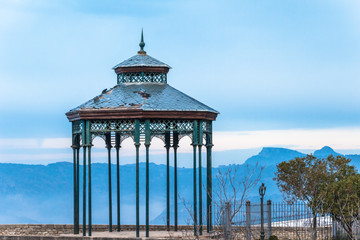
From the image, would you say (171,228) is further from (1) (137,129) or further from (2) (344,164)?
(2) (344,164)

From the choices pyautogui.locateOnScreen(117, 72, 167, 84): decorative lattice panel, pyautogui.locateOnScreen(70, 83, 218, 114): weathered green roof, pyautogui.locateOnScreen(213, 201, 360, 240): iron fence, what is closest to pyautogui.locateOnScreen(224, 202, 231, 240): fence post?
pyautogui.locateOnScreen(213, 201, 360, 240): iron fence

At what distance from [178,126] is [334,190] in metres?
A: 5.66

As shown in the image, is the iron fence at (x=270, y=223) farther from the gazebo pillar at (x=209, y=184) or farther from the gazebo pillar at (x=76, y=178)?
the gazebo pillar at (x=76, y=178)

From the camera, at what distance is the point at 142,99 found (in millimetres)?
27562

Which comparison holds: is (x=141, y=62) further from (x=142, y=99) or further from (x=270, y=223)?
(x=270, y=223)

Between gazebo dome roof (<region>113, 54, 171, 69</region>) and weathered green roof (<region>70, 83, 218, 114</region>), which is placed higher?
gazebo dome roof (<region>113, 54, 171, 69</region>)

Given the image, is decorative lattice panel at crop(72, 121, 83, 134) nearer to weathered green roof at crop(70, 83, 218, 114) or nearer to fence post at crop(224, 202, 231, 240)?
weathered green roof at crop(70, 83, 218, 114)

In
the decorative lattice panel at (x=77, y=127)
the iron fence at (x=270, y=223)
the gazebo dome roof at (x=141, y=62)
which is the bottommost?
the iron fence at (x=270, y=223)

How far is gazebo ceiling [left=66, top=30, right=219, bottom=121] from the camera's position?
26953 mm

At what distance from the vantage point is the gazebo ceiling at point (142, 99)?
26953 millimetres

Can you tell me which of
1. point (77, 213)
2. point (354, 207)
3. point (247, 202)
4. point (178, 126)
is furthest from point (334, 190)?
point (77, 213)

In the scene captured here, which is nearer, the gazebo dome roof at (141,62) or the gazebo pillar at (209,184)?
the gazebo pillar at (209,184)

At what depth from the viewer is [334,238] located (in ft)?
94.3

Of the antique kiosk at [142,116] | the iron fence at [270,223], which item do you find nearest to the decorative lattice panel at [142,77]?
the antique kiosk at [142,116]
